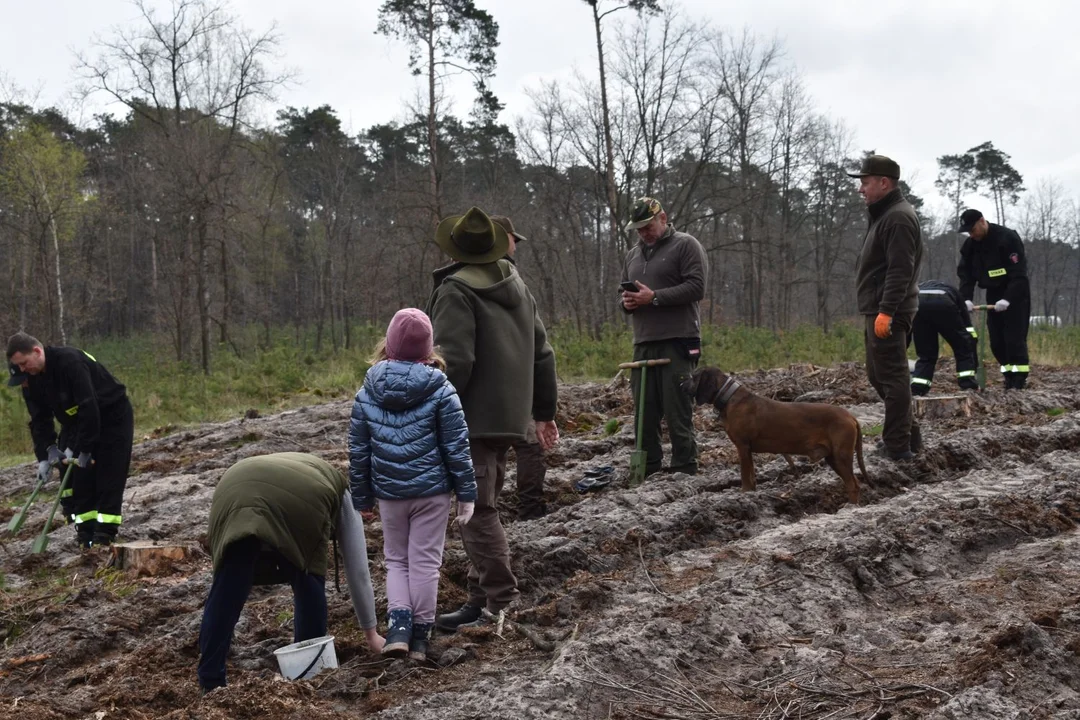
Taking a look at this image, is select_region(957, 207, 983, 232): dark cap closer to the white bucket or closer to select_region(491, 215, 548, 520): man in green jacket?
select_region(491, 215, 548, 520): man in green jacket

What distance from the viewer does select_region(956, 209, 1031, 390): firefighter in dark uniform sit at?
35.8 ft

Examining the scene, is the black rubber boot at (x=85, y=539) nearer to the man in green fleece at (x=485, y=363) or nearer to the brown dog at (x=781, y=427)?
the man in green fleece at (x=485, y=363)

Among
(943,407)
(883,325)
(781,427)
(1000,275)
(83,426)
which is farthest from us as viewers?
(1000,275)

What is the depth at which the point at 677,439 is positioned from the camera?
7.06 m

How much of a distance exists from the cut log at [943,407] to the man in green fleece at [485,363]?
19.6 feet

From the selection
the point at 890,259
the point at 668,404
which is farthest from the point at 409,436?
the point at 890,259

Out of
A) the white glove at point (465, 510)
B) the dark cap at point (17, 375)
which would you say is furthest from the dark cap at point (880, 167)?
the dark cap at point (17, 375)

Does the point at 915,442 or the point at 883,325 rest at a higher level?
the point at 883,325

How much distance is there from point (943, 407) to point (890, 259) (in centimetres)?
352

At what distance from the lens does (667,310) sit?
22.7 feet

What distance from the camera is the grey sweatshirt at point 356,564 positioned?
420 centimetres

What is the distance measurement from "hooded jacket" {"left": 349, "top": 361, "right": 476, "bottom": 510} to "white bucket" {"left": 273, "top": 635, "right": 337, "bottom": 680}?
585 mm

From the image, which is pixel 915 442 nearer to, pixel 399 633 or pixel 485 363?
pixel 485 363

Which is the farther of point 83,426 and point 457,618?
point 83,426
